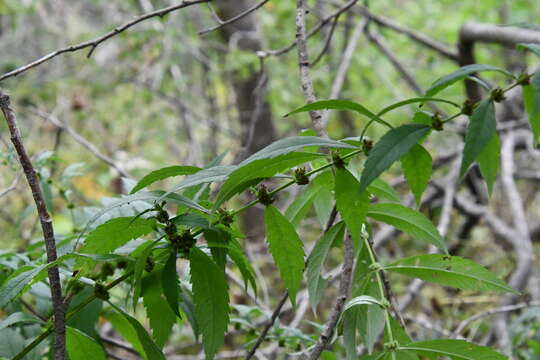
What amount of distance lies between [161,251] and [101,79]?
316cm

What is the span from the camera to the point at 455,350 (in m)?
0.55

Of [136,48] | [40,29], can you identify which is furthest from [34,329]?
[40,29]

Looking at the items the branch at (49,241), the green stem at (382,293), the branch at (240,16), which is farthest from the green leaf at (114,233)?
the branch at (240,16)

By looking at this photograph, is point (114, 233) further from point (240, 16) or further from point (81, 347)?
point (240, 16)

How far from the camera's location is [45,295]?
2.53ft

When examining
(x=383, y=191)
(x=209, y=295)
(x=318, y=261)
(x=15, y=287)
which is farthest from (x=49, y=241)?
(x=383, y=191)

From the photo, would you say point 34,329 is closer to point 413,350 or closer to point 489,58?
point 413,350

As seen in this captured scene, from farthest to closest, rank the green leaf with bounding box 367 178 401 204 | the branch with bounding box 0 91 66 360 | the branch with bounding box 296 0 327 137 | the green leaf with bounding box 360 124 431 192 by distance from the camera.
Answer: the branch with bounding box 296 0 327 137
the green leaf with bounding box 367 178 401 204
the branch with bounding box 0 91 66 360
the green leaf with bounding box 360 124 431 192

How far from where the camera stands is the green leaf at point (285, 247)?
0.56 meters

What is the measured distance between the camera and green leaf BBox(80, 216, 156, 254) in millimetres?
555

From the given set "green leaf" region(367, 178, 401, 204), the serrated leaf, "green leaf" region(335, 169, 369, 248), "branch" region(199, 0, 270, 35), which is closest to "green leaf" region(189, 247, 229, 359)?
the serrated leaf

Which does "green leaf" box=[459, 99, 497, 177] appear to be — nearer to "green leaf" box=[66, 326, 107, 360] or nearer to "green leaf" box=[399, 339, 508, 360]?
"green leaf" box=[399, 339, 508, 360]

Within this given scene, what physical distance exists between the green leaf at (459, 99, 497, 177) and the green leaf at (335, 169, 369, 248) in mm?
104

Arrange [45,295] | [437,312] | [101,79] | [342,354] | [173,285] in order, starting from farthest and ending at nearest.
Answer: [101,79]
[437,312]
[342,354]
[45,295]
[173,285]
